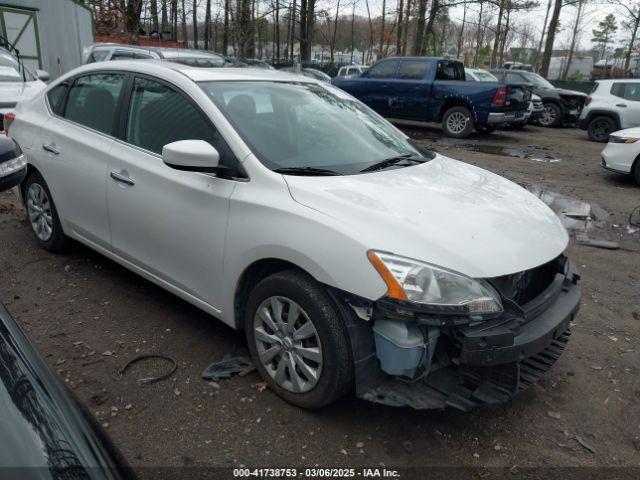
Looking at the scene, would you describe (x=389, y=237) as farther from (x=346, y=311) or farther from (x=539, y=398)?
(x=539, y=398)

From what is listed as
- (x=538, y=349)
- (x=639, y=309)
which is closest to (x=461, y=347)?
(x=538, y=349)

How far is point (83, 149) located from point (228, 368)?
1966mm

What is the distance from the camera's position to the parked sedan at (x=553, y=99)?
16.4 m

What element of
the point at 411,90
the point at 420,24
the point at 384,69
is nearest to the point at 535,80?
the point at 411,90

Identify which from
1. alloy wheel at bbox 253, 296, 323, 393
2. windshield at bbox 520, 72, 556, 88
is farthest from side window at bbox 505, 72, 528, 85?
alloy wheel at bbox 253, 296, 323, 393

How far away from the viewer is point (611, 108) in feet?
43.3

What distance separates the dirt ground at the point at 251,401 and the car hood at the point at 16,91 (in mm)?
4358

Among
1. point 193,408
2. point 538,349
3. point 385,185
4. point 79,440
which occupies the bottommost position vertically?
point 193,408

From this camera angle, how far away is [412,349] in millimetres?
2299

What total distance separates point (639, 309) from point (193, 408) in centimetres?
352

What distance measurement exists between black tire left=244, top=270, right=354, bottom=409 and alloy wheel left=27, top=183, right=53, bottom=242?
2581 mm

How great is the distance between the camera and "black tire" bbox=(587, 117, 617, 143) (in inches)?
535

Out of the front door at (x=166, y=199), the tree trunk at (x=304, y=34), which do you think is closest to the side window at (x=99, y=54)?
the front door at (x=166, y=199)

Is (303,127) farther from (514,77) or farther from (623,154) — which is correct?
(514,77)
